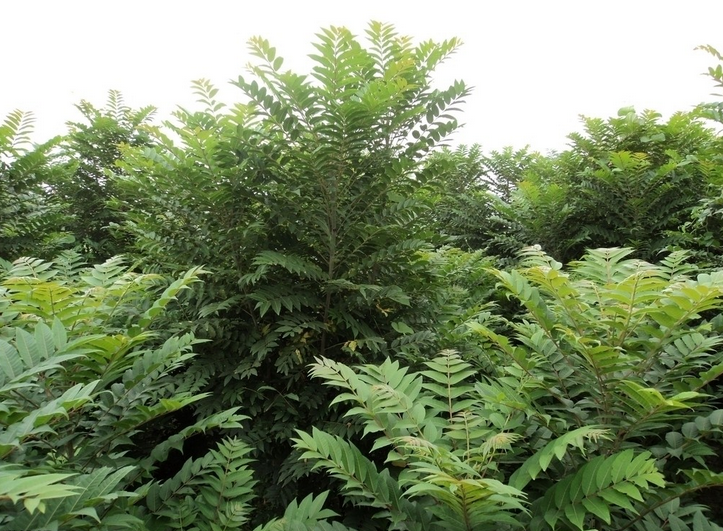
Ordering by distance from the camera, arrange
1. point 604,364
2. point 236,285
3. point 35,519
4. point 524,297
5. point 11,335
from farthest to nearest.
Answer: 1. point 236,285
2. point 11,335
3. point 524,297
4. point 604,364
5. point 35,519

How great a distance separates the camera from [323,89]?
7.42 ft

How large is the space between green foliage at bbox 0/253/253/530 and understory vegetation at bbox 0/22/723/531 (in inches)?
0.4

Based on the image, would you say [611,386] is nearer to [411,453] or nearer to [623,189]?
[411,453]

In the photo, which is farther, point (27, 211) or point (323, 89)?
point (27, 211)

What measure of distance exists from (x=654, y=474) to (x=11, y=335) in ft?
7.64

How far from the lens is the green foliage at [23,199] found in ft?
11.2

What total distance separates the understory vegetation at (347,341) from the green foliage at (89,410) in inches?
0.4

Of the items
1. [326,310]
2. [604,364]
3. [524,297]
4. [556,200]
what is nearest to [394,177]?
[326,310]

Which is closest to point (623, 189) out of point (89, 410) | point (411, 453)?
point (411, 453)

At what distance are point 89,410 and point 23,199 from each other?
2605 mm

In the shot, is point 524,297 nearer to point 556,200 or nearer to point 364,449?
Result: point 364,449

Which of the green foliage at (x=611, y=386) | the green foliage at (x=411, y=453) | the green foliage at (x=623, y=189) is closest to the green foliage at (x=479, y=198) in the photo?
the green foliage at (x=623, y=189)

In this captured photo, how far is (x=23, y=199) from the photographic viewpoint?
352 centimetres

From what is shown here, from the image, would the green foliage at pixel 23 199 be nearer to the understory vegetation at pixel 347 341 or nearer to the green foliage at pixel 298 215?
the understory vegetation at pixel 347 341
